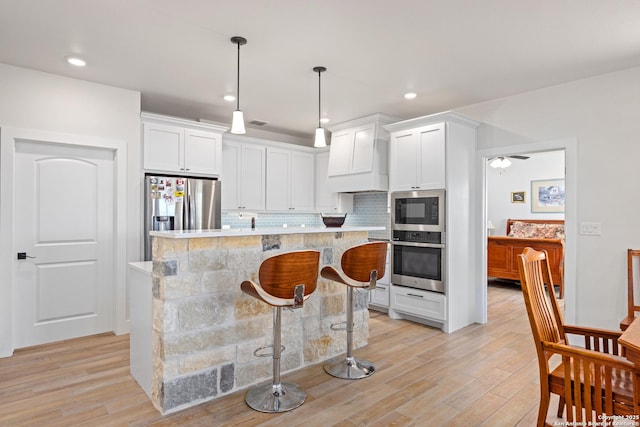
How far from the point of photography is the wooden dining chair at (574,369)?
148 centimetres

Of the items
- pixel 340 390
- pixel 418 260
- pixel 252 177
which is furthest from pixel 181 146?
pixel 340 390

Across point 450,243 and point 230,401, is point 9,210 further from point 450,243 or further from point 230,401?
point 450,243

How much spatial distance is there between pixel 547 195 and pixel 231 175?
21.0ft

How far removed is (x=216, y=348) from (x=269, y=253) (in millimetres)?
778

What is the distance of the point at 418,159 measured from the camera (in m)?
4.32

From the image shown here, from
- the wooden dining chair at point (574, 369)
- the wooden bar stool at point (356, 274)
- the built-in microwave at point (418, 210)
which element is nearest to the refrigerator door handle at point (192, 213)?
the wooden bar stool at point (356, 274)

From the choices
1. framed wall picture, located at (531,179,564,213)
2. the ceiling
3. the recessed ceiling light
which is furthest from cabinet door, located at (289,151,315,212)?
framed wall picture, located at (531,179,564,213)

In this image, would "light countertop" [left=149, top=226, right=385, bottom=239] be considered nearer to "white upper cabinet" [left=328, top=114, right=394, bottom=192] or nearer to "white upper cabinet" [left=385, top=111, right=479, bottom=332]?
"white upper cabinet" [left=385, top=111, right=479, bottom=332]

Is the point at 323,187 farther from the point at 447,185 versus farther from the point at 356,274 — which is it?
the point at 356,274

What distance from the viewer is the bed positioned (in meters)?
6.26

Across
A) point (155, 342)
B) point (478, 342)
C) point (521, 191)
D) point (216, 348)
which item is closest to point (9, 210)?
point (155, 342)

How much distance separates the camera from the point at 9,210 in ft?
11.1

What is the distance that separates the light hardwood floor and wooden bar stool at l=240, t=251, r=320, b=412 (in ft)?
0.28

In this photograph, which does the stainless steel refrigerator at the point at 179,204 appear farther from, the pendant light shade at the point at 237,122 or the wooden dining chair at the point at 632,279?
the wooden dining chair at the point at 632,279
